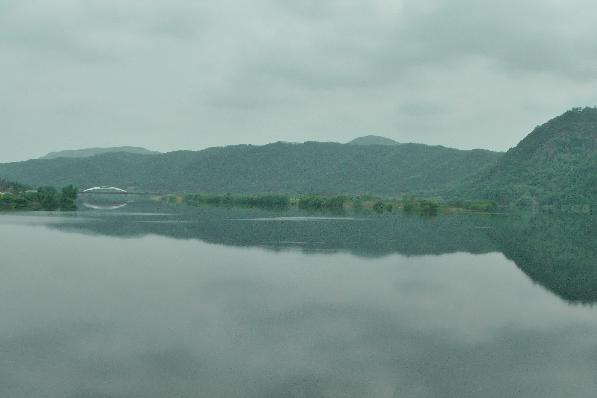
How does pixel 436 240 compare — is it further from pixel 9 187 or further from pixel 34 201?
pixel 9 187

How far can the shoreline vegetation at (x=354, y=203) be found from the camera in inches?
4732

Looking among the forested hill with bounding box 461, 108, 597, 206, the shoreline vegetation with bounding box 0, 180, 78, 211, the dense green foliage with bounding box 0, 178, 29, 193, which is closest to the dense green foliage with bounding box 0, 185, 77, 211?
the shoreline vegetation with bounding box 0, 180, 78, 211

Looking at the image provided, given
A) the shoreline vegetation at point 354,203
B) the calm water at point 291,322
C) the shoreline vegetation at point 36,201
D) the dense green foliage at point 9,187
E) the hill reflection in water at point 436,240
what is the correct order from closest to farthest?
1. the calm water at point 291,322
2. the hill reflection in water at point 436,240
3. the shoreline vegetation at point 36,201
4. the shoreline vegetation at point 354,203
5. the dense green foliage at point 9,187

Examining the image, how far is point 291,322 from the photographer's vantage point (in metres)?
22.3

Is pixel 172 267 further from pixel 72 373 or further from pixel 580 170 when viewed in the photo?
pixel 580 170

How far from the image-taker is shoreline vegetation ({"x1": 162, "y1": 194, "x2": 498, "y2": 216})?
120188mm

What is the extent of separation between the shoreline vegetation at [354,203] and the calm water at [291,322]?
236 ft

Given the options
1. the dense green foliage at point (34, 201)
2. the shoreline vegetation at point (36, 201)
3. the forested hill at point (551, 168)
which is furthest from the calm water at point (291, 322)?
the forested hill at point (551, 168)

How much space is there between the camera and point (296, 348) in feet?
61.2

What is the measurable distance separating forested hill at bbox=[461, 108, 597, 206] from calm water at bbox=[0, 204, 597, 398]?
92.3 meters

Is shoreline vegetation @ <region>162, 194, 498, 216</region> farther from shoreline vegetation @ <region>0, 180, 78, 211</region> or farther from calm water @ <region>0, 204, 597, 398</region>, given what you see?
calm water @ <region>0, 204, 597, 398</region>

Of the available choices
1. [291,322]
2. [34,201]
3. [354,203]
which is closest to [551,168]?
[354,203]

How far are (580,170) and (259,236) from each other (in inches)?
4324

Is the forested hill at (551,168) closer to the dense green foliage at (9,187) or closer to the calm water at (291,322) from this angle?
the calm water at (291,322)
